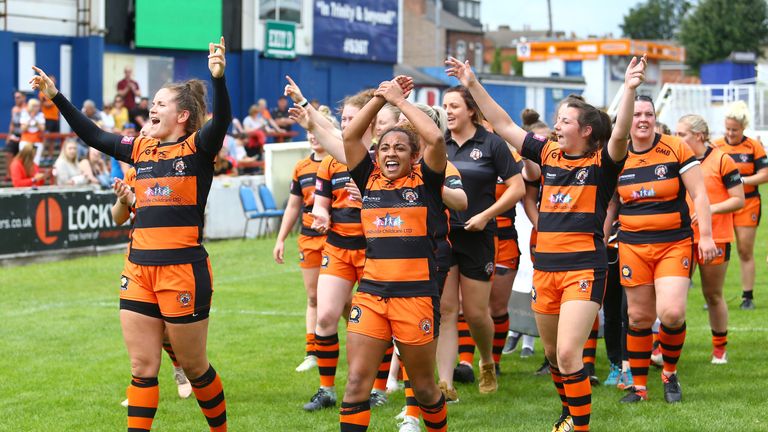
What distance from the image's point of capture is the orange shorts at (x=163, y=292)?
614cm

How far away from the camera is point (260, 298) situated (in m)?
14.1

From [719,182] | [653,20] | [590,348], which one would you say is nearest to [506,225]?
[590,348]

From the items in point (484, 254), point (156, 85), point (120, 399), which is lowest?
point (120, 399)

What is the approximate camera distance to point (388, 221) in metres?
6.10

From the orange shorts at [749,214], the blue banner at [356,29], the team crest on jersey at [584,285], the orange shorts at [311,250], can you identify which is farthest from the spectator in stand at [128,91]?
the team crest on jersey at [584,285]

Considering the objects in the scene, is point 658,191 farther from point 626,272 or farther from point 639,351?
point 639,351

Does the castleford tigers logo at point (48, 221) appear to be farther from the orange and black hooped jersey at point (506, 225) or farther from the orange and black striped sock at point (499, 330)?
the orange and black hooped jersey at point (506, 225)

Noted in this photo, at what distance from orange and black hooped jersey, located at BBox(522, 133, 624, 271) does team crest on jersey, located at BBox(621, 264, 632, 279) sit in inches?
42.0

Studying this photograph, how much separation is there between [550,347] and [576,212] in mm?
886

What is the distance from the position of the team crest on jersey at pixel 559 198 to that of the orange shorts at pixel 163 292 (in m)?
2.24

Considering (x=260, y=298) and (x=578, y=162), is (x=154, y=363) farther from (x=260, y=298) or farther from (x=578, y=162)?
(x=260, y=298)

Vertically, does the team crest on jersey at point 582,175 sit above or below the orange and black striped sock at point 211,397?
above

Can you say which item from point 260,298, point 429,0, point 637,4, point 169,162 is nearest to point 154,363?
point 169,162

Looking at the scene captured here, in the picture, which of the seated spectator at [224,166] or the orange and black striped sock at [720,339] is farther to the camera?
the seated spectator at [224,166]
